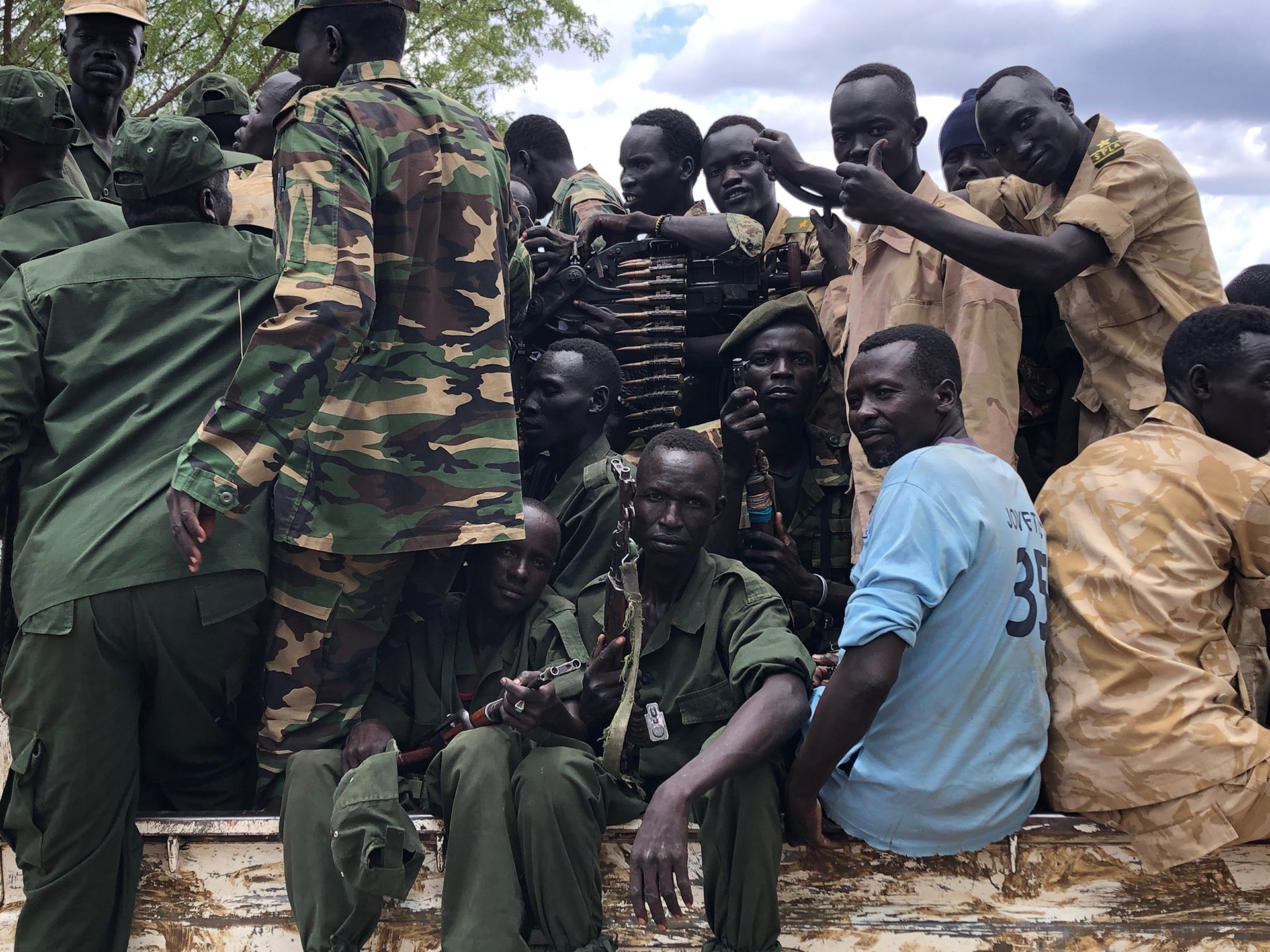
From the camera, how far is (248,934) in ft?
10.4

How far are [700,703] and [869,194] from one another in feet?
5.90

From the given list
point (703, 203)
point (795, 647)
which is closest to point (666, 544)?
point (795, 647)

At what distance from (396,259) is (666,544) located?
3.77 feet

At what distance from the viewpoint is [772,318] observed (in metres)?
4.65

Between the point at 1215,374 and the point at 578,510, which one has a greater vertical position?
the point at 1215,374

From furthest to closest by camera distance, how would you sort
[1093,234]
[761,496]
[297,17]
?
[761,496] → [1093,234] → [297,17]

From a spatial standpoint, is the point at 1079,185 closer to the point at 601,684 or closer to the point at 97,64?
the point at 601,684

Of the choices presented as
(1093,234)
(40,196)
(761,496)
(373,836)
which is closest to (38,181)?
(40,196)

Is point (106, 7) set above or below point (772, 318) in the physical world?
above

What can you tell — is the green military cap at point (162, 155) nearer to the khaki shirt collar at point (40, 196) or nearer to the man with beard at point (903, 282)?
the khaki shirt collar at point (40, 196)

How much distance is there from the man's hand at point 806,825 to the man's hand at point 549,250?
8.17 feet

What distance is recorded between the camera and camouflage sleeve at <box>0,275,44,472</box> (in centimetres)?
316

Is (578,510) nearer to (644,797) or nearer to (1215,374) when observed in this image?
(644,797)

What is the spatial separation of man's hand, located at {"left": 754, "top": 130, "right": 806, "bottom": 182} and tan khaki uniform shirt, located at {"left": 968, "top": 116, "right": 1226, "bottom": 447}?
98 cm
